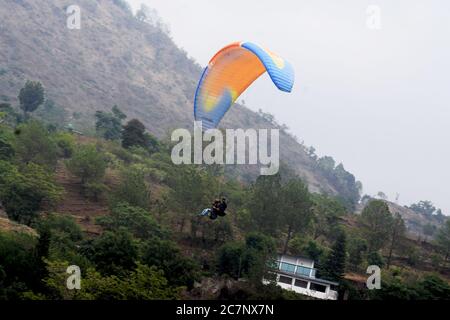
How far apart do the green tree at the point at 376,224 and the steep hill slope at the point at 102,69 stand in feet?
193

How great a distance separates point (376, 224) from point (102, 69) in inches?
3917

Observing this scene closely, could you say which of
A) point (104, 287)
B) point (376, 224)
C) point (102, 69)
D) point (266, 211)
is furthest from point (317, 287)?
point (102, 69)

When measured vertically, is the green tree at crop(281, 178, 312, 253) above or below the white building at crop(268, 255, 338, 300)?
above

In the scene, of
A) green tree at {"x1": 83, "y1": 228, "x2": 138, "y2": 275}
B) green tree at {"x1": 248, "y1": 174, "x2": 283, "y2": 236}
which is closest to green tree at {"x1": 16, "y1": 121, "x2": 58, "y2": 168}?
green tree at {"x1": 248, "y1": 174, "x2": 283, "y2": 236}

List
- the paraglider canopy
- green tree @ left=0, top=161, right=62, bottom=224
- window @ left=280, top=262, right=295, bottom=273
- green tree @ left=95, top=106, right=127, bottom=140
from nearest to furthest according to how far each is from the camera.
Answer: the paraglider canopy → green tree @ left=0, top=161, right=62, bottom=224 → window @ left=280, top=262, right=295, bottom=273 → green tree @ left=95, top=106, right=127, bottom=140

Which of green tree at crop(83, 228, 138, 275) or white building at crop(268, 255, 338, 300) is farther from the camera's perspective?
white building at crop(268, 255, 338, 300)

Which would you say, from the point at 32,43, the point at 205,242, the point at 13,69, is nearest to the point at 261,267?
the point at 205,242

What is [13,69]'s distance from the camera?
363ft

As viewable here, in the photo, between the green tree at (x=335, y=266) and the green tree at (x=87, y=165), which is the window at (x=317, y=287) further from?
the green tree at (x=87, y=165)

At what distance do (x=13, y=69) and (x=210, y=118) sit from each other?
95540 mm

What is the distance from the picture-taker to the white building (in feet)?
132

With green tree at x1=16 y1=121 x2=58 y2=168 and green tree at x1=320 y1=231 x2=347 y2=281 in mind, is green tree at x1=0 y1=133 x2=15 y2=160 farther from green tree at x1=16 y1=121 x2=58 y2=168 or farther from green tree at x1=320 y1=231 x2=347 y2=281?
green tree at x1=320 y1=231 x2=347 y2=281

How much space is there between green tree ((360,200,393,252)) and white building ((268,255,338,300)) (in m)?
8.63
